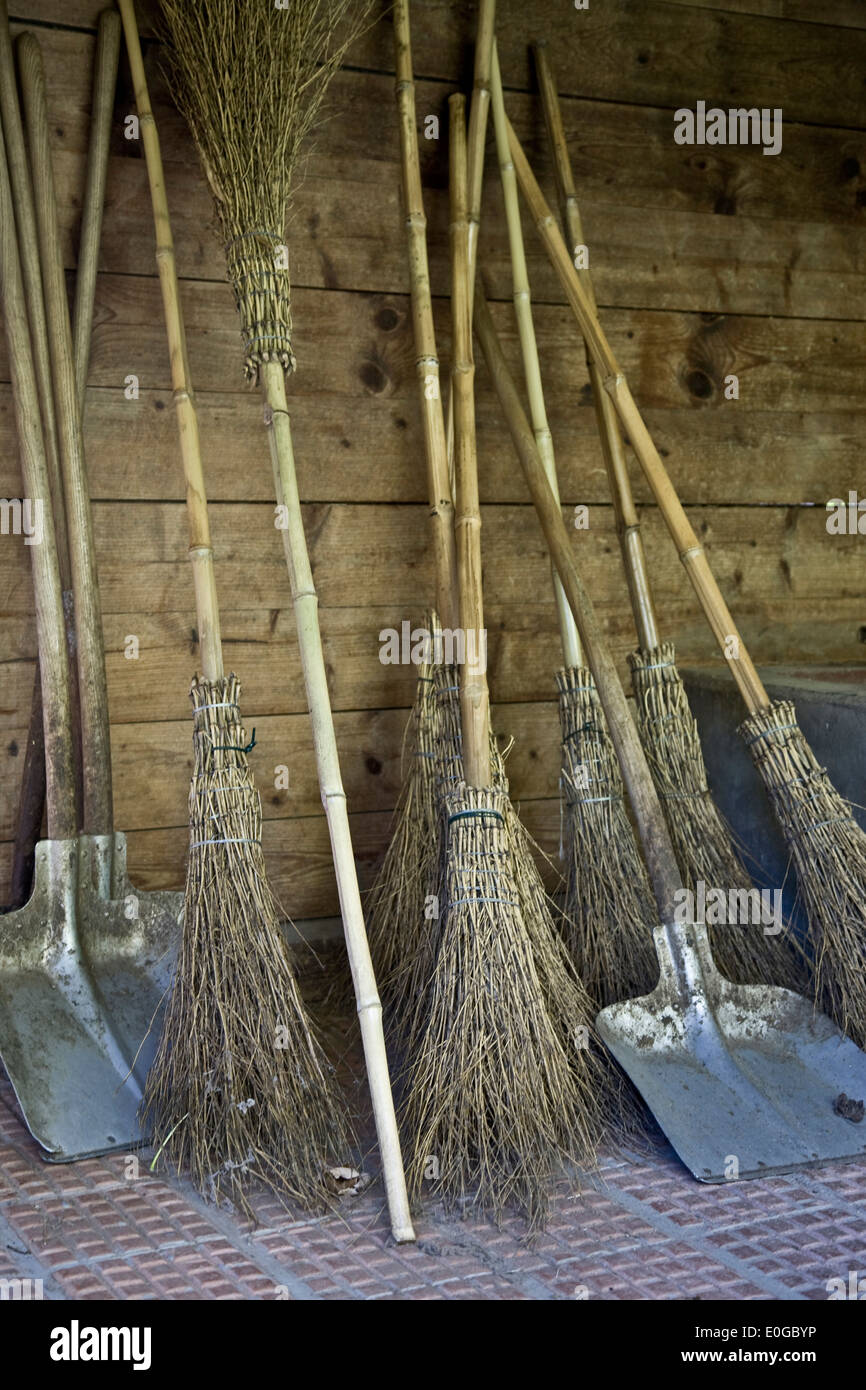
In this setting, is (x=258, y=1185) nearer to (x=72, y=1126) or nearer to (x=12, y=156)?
(x=72, y=1126)

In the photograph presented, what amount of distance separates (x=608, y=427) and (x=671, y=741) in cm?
68

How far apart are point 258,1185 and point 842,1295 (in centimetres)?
81

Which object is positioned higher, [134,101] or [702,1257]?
[134,101]

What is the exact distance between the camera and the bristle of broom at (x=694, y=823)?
2.37m

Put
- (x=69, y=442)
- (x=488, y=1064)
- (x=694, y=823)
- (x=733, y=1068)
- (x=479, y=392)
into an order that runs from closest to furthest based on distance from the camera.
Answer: (x=488, y=1064)
(x=733, y=1068)
(x=69, y=442)
(x=694, y=823)
(x=479, y=392)

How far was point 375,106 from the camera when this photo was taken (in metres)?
2.64

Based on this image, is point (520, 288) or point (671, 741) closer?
point (671, 741)

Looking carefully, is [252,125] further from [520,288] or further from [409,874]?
[409,874]

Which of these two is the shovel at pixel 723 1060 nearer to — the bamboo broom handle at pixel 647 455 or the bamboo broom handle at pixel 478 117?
the bamboo broom handle at pixel 647 455

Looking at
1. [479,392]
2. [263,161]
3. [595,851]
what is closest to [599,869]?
[595,851]

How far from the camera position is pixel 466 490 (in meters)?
2.26

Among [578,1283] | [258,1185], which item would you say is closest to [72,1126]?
[258,1185]

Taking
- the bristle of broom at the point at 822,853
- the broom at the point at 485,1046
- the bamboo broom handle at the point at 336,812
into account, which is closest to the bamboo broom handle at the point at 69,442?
the bamboo broom handle at the point at 336,812

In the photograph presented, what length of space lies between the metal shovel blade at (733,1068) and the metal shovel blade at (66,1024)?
2.51ft
